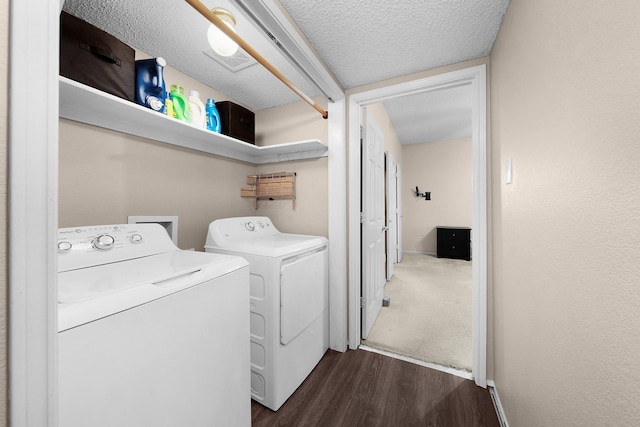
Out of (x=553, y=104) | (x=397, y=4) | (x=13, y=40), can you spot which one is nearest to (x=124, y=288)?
(x=13, y=40)

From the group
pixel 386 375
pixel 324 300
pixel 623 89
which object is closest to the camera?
pixel 623 89

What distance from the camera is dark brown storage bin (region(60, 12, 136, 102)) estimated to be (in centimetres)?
102

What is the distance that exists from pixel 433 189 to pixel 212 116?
503cm

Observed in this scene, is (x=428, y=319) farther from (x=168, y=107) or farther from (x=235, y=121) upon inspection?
(x=168, y=107)

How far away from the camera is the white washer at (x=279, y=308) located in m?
1.34

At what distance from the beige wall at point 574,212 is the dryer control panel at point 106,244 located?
1.64 meters

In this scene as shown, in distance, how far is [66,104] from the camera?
1.13 meters

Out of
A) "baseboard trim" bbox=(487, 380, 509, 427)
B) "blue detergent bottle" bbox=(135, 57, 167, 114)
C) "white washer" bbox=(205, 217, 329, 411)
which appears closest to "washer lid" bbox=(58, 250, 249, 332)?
"white washer" bbox=(205, 217, 329, 411)

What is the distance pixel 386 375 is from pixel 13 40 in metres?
2.13

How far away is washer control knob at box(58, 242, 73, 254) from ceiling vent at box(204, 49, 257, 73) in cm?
131

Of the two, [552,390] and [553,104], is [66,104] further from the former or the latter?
[552,390]

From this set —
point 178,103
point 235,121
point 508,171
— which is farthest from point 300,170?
point 508,171

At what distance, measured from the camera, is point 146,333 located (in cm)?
72

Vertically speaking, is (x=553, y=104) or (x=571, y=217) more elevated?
(x=553, y=104)
